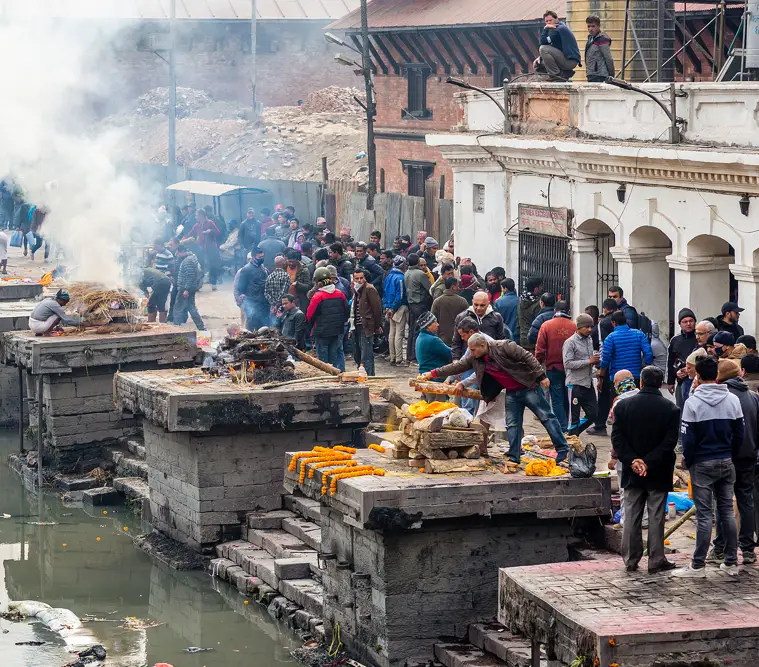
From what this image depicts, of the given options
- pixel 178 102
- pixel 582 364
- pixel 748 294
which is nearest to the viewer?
pixel 582 364

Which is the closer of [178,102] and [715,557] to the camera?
[715,557]

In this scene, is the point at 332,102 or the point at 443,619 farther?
the point at 332,102

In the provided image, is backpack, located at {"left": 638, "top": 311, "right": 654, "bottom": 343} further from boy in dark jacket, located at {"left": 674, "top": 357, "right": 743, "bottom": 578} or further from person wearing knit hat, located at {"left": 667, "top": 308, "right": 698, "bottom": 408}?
Result: boy in dark jacket, located at {"left": 674, "top": 357, "right": 743, "bottom": 578}

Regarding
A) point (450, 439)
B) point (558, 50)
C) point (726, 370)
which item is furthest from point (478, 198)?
point (726, 370)

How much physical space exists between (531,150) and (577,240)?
4.98ft

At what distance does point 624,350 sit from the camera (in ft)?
46.7

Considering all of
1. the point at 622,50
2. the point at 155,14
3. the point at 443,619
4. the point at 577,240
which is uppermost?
the point at 155,14

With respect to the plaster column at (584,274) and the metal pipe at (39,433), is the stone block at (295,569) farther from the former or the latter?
the plaster column at (584,274)

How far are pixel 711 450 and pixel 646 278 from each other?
350 inches

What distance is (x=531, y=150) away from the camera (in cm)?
2002

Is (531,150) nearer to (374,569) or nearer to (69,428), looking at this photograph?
(69,428)

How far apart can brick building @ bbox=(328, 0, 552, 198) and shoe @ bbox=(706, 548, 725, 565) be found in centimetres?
2189

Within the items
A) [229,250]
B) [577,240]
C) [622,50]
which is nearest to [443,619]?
[577,240]

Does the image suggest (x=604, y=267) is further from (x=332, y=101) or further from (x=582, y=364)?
(x=332, y=101)
